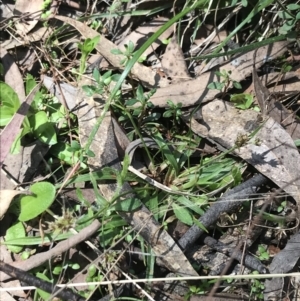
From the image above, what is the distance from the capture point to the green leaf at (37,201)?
2.03 metres

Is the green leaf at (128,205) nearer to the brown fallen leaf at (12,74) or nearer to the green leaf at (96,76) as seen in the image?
the green leaf at (96,76)

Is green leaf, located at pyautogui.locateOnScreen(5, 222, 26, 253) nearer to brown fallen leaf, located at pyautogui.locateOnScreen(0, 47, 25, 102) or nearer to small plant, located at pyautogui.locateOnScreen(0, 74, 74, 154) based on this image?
small plant, located at pyautogui.locateOnScreen(0, 74, 74, 154)

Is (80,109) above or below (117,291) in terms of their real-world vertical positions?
above

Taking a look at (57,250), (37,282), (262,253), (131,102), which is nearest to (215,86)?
(131,102)

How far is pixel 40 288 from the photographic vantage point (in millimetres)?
1907

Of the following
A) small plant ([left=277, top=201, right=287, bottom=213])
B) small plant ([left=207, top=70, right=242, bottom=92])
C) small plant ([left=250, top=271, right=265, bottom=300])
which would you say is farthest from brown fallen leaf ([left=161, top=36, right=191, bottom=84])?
small plant ([left=250, top=271, right=265, bottom=300])

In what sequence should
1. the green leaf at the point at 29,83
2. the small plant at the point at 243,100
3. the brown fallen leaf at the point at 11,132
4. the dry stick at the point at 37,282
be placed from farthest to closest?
the green leaf at the point at 29,83, the small plant at the point at 243,100, the brown fallen leaf at the point at 11,132, the dry stick at the point at 37,282

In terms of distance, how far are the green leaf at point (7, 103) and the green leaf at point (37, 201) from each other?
0.34m

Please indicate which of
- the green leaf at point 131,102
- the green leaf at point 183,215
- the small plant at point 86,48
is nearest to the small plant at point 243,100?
the green leaf at point 131,102

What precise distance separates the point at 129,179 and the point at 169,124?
0.34m

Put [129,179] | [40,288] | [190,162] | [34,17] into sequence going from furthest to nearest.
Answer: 1. [34,17]
2. [190,162]
3. [129,179]
4. [40,288]

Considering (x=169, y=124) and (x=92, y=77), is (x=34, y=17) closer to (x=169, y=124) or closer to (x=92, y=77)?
(x=92, y=77)

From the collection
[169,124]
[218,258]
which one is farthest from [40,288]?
[169,124]

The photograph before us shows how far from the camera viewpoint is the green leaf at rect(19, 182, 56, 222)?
6.66 ft
